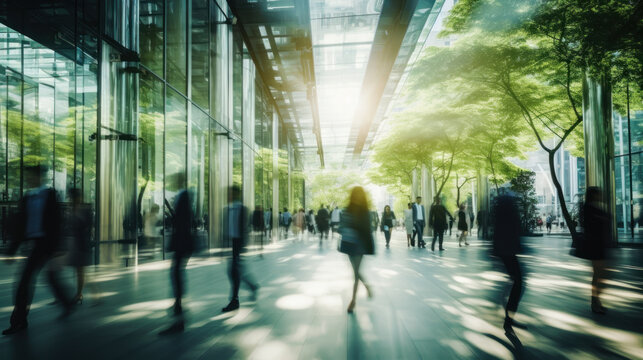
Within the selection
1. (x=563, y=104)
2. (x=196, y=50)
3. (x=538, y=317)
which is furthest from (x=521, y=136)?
(x=538, y=317)

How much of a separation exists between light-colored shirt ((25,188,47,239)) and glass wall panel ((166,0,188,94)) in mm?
7564

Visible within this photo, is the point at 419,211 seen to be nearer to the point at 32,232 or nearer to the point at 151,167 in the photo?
the point at 151,167

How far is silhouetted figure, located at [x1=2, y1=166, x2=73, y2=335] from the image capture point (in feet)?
14.4

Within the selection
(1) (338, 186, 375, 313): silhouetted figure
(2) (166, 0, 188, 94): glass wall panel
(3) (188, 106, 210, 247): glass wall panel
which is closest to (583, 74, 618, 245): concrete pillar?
(1) (338, 186, 375, 313): silhouetted figure

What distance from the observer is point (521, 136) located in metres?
20.7

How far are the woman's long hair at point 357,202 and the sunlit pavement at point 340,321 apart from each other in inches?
51.6

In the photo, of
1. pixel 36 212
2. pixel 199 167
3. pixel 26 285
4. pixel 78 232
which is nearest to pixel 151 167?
pixel 199 167

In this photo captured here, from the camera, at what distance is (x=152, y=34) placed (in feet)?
36.0

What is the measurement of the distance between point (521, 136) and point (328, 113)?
10950mm

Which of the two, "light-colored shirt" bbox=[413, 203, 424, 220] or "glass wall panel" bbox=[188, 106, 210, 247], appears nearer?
"glass wall panel" bbox=[188, 106, 210, 247]

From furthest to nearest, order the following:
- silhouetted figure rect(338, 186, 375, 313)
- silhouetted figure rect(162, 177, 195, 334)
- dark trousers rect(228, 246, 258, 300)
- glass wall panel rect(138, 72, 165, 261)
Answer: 1. glass wall panel rect(138, 72, 165, 261)
2. dark trousers rect(228, 246, 258, 300)
3. silhouetted figure rect(338, 186, 375, 313)
4. silhouetted figure rect(162, 177, 195, 334)

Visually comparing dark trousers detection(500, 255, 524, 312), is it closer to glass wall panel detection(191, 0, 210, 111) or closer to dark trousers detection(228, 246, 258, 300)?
dark trousers detection(228, 246, 258, 300)

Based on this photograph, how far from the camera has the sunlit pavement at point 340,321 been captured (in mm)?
3758

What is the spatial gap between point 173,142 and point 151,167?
1.01 metres
